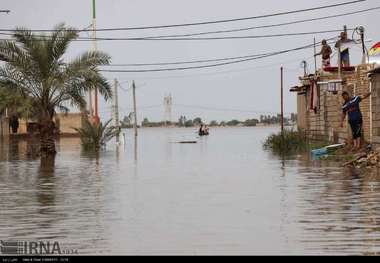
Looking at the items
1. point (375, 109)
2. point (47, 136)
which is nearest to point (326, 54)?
point (375, 109)

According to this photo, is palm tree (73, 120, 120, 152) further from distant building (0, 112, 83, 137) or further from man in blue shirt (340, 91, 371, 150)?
distant building (0, 112, 83, 137)

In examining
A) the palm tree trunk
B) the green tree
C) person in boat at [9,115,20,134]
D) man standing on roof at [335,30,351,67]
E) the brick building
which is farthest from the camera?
person in boat at [9,115,20,134]

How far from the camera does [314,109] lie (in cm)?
3631

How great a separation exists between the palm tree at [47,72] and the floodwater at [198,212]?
33.5ft

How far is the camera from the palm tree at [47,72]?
96.7 feet

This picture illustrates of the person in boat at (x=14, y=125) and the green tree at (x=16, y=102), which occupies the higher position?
the green tree at (x=16, y=102)

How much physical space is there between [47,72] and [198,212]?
766 inches

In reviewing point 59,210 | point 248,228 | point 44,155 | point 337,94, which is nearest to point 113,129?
point 44,155

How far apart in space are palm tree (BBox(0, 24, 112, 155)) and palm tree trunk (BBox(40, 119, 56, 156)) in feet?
0.14

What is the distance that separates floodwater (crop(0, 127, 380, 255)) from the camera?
8.52 meters

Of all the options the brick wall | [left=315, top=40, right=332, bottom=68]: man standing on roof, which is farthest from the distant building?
[left=315, top=40, right=332, bottom=68]: man standing on roof

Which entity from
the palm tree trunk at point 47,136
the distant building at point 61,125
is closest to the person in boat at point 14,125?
the distant building at point 61,125

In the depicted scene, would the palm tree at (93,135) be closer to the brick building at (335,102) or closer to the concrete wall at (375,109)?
the brick building at (335,102)
